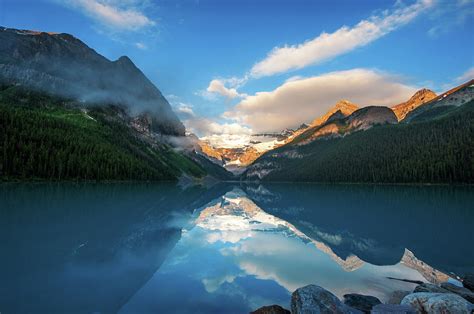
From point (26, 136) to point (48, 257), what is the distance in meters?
162

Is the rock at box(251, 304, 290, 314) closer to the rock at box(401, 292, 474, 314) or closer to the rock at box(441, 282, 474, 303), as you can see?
the rock at box(401, 292, 474, 314)

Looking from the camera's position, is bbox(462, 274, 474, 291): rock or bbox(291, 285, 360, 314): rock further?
bbox(462, 274, 474, 291): rock

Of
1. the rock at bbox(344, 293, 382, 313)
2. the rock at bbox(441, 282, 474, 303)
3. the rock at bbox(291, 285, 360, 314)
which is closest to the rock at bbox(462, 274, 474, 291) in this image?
the rock at bbox(441, 282, 474, 303)

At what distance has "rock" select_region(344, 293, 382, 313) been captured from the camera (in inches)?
554

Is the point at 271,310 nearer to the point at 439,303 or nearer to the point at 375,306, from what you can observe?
the point at 375,306

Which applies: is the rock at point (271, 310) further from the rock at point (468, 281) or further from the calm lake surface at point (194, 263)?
the rock at point (468, 281)

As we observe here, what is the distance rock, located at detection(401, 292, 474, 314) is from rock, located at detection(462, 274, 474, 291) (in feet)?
23.4

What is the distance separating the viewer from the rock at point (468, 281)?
17.5 metres

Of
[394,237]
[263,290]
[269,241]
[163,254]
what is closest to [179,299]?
[263,290]

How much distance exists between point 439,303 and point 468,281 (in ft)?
27.8

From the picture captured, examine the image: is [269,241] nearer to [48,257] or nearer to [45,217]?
[48,257]

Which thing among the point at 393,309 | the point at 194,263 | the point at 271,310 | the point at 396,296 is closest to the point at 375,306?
the point at 393,309

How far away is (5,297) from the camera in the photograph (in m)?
12.3

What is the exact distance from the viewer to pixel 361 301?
48.4 feet
